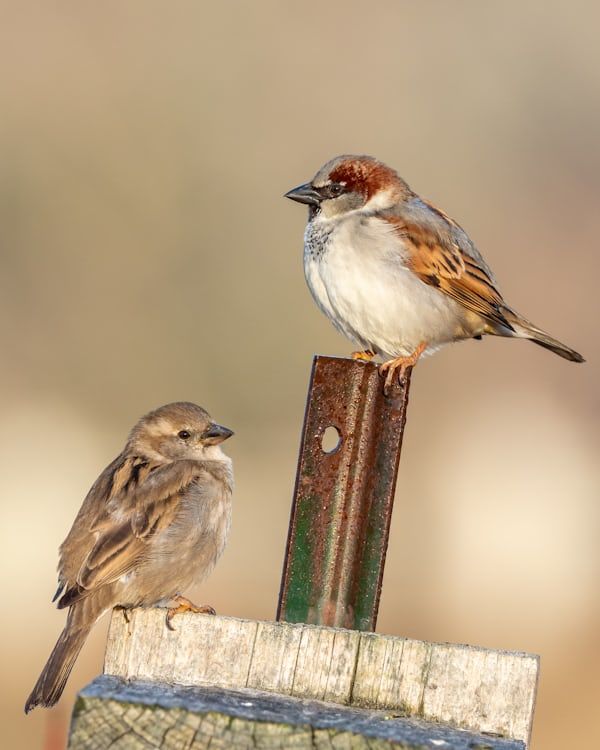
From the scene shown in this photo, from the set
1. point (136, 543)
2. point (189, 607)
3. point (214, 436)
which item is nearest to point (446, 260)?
point (214, 436)

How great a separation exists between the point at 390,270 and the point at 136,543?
1.64m

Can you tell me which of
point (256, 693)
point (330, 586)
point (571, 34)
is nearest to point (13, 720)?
point (330, 586)

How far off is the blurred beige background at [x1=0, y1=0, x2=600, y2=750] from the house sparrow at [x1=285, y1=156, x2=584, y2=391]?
2947 millimetres

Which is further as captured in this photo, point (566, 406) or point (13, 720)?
point (566, 406)

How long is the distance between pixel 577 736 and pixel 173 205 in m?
7.82

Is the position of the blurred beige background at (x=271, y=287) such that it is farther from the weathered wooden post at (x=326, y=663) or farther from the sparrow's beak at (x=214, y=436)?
the weathered wooden post at (x=326, y=663)

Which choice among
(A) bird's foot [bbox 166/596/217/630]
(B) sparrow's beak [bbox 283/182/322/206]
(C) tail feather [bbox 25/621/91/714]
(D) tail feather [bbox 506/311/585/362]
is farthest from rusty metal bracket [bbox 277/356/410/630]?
(D) tail feather [bbox 506/311/585/362]

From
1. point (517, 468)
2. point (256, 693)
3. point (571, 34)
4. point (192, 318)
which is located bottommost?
point (256, 693)

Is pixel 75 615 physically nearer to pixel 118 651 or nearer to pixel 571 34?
pixel 118 651

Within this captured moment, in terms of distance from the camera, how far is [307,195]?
19.4ft

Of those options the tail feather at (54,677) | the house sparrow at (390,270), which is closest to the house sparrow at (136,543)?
the tail feather at (54,677)

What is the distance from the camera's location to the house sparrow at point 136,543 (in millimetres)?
4570

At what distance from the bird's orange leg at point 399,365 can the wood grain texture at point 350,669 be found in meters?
0.97

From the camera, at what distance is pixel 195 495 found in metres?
4.95
